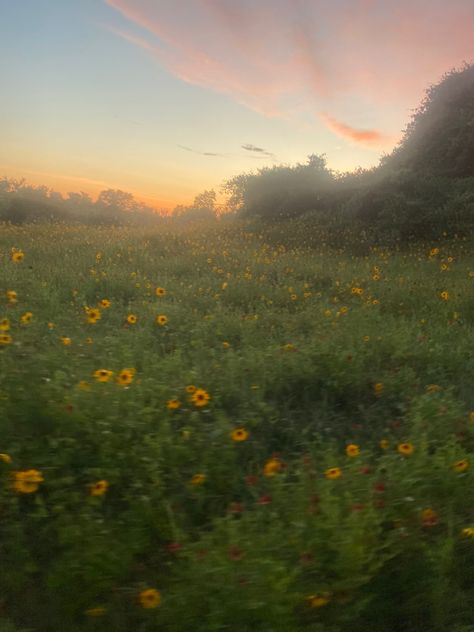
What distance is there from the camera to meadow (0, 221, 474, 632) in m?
1.91

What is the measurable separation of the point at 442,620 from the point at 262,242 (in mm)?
10740

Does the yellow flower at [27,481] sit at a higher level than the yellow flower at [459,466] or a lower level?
lower

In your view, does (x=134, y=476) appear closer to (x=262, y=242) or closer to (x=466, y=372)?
(x=466, y=372)

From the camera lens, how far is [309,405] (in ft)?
12.6

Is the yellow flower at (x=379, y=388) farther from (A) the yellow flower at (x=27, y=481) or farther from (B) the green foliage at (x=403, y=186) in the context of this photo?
(B) the green foliage at (x=403, y=186)

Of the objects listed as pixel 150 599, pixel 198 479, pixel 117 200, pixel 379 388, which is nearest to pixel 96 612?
pixel 150 599

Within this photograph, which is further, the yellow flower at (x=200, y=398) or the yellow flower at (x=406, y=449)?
the yellow flower at (x=200, y=398)

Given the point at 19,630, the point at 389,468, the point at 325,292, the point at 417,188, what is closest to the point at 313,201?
the point at 417,188

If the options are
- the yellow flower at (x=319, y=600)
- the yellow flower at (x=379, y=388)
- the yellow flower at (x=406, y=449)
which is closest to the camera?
the yellow flower at (x=319, y=600)

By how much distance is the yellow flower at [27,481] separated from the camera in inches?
86.0

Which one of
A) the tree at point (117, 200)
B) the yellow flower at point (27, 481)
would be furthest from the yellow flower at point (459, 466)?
the tree at point (117, 200)

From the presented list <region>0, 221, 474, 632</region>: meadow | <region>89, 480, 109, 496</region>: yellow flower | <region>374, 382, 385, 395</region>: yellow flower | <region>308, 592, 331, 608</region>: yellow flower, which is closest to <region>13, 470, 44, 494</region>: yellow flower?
<region>0, 221, 474, 632</region>: meadow

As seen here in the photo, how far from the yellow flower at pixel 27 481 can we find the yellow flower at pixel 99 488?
22 cm

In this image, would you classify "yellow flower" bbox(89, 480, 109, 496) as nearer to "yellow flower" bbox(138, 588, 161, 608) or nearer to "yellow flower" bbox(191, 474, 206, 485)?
"yellow flower" bbox(191, 474, 206, 485)
